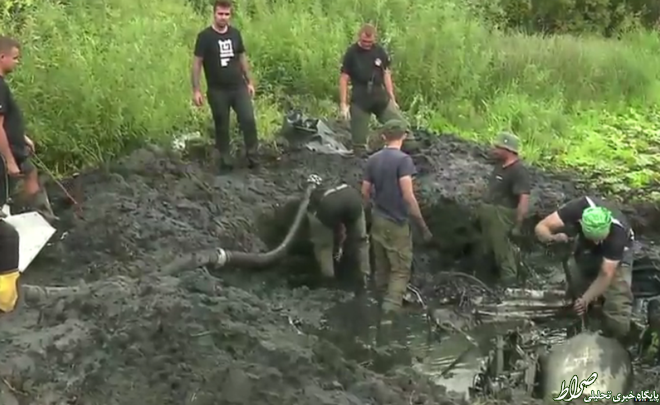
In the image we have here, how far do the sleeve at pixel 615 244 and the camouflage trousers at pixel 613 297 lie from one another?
269mm

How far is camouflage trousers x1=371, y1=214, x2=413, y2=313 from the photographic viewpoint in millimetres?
7840

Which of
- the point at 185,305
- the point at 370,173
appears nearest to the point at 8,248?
the point at 185,305

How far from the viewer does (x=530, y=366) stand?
657 cm

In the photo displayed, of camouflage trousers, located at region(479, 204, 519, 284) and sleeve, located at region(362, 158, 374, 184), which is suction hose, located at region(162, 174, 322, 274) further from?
camouflage trousers, located at region(479, 204, 519, 284)

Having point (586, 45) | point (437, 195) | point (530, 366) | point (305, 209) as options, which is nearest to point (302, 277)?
point (305, 209)

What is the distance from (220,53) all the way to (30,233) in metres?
3.02

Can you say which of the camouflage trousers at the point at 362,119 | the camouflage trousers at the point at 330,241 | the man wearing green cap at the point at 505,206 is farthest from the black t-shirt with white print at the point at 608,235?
the camouflage trousers at the point at 362,119

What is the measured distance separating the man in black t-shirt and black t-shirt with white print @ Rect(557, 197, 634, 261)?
13.2 ft

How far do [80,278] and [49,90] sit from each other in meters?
3.35

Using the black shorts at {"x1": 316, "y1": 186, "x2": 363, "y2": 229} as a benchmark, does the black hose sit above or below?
below

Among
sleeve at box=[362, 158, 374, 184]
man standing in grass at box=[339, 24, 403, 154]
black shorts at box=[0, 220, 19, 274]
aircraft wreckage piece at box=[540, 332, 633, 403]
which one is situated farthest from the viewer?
man standing in grass at box=[339, 24, 403, 154]

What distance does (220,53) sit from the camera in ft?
31.1

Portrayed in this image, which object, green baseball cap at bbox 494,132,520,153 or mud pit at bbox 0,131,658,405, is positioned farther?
green baseball cap at bbox 494,132,520,153

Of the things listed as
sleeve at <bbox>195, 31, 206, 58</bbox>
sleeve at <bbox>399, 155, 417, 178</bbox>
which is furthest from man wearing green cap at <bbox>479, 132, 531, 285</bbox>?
sleeve at <bbox>195, 31, 206, 58</bbox>
